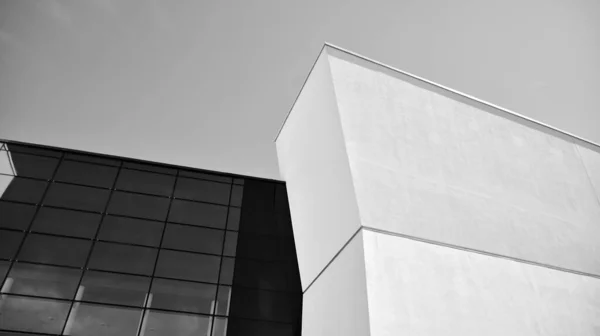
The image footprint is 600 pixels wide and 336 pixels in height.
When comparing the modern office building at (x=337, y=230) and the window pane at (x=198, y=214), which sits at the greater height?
the window pane at (x=198, y=214)

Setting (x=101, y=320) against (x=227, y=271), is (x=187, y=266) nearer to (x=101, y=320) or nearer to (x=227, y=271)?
(x=227, y=271)

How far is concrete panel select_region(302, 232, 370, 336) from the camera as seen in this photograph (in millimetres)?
6562

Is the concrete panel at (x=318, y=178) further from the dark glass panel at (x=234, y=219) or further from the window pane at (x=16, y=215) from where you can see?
the window pane at (x=16, y=215)

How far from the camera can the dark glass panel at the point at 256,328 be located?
14.4 metres

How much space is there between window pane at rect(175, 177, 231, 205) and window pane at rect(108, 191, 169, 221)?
35.1 inches

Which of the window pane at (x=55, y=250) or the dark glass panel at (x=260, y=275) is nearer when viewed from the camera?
the window pane at (x=55, y=250)

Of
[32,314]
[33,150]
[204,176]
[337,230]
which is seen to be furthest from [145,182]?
[337,230]

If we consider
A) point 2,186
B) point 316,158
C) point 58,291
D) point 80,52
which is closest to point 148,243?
point 58,291

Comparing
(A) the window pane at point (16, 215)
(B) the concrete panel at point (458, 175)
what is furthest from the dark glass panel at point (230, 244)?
(B) the concrete panel at point (458, 175)

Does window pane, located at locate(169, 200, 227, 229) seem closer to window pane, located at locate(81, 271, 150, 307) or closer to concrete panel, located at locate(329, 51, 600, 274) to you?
window pane, located at locate(81, 271, 150, 307)

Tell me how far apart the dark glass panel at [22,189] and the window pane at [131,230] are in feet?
10.4

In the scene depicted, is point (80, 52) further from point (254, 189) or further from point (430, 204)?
point (430, 204)

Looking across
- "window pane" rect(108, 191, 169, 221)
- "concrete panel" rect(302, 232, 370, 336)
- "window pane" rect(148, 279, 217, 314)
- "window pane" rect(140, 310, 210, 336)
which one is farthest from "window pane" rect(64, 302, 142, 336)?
"concrete panel" rect(302, 232, 370, 336)

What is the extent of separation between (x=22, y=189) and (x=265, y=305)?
37.9 ft
